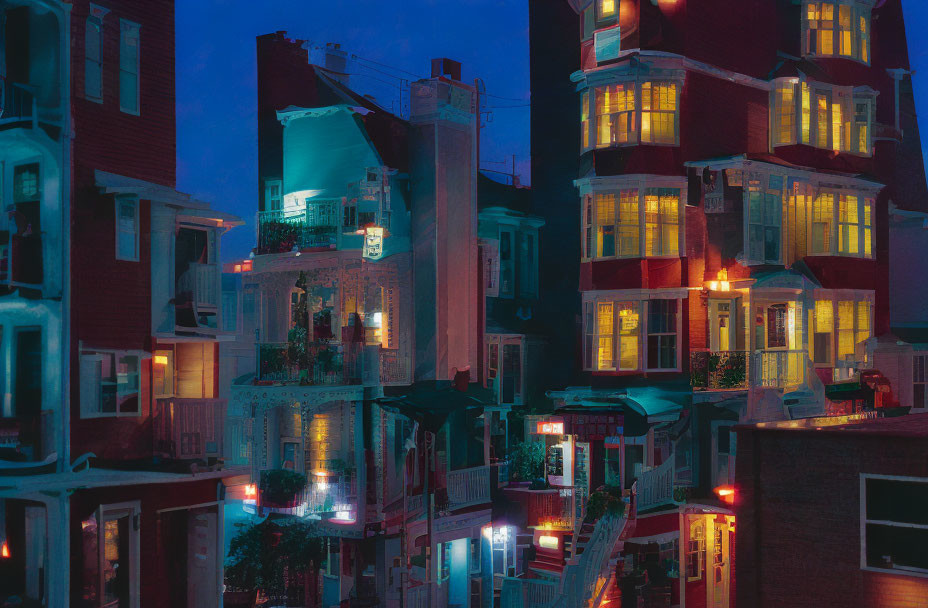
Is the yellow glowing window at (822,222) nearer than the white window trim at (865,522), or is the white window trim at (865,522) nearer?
the white window trim at (865,522)

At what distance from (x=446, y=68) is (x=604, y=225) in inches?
275

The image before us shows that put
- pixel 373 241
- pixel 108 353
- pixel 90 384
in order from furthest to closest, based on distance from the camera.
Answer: pixel 373 241, pixel 108 353, pixel 90 384

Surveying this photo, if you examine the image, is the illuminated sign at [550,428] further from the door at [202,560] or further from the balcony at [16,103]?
the balcony at [16,103]

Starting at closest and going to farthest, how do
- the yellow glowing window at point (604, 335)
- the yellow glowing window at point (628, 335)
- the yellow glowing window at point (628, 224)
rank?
the yellow glowing window at point (628, 224) < the yellow glowing window at point (628, 335) < the yellow glowing window at point (604, 335)

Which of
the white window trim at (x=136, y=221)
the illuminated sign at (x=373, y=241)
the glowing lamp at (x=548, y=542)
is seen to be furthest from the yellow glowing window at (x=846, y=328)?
the white window trim at (x=136, y=221)

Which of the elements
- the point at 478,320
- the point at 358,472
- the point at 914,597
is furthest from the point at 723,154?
the point at 914,597

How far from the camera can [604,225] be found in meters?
34.4

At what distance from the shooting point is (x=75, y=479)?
2209 cm

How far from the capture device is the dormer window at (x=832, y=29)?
37.5 metres

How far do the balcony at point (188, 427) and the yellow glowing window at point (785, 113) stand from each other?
21080 mm

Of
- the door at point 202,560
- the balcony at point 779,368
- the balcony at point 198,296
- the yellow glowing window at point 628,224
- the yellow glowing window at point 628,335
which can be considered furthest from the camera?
the yellow glowing window at point 628,335

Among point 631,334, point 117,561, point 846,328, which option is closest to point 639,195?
point 631,334

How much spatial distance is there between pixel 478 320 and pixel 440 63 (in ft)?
26.5

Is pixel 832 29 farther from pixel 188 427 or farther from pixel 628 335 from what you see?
pixel 188 427
